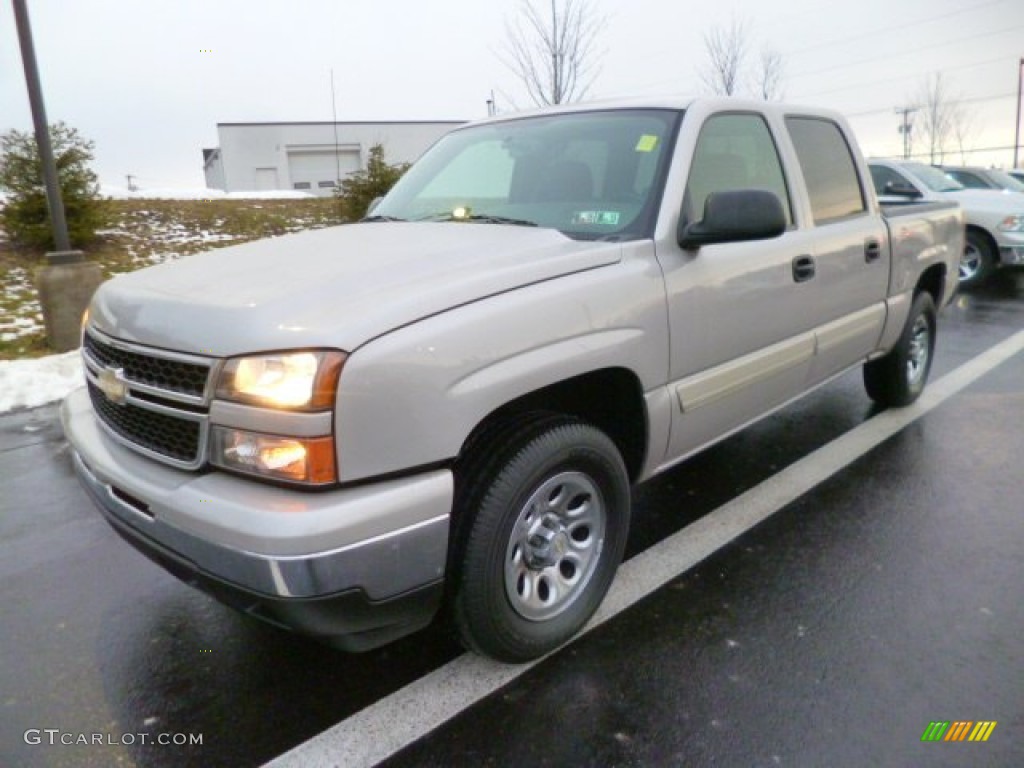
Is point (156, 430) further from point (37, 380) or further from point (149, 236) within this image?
point (149, 236)

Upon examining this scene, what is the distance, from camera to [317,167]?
149ft

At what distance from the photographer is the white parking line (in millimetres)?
2238

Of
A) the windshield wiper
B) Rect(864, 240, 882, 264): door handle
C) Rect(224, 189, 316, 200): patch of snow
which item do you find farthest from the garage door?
the windshield wiper

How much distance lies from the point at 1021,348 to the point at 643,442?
19.5 ft

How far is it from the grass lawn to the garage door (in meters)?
25.9

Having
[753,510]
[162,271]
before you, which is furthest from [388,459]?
[753,510]

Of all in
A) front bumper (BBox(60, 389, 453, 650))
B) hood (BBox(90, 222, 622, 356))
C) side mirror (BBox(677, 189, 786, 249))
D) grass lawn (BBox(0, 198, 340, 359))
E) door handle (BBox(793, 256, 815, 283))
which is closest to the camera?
front bumper (BBox(60, 389, 453, 650))

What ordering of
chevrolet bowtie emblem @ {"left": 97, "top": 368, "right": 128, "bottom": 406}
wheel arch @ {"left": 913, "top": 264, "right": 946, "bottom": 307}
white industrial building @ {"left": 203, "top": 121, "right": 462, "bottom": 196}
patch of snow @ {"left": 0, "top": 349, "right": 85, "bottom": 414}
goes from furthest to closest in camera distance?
white industrial building @ {"left": 203, "top": 121, "right": 462, "bottom": 196}, patch of snow @ {"left": 0, "top": 349, "right": 85, "bottom": 414}, wheel arch @ {"left": 913, "top": 264, "right": 946, "bottom": 307}, chevrolet bowtie emblem @ {"left": 97, "top": 368, "right": 128, "bottom": 406}

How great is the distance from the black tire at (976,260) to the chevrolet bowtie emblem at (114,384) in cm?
1111

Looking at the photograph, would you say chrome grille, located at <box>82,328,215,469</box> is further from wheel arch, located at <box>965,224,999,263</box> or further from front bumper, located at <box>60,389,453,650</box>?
wheel arch, located at <box>965,224,999,263</box>

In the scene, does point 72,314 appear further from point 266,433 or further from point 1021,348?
point 1021,348

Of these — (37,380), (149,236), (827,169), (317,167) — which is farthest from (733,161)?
(317,167)

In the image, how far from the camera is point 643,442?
9.42 ft

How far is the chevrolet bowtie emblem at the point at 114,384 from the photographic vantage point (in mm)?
2412
